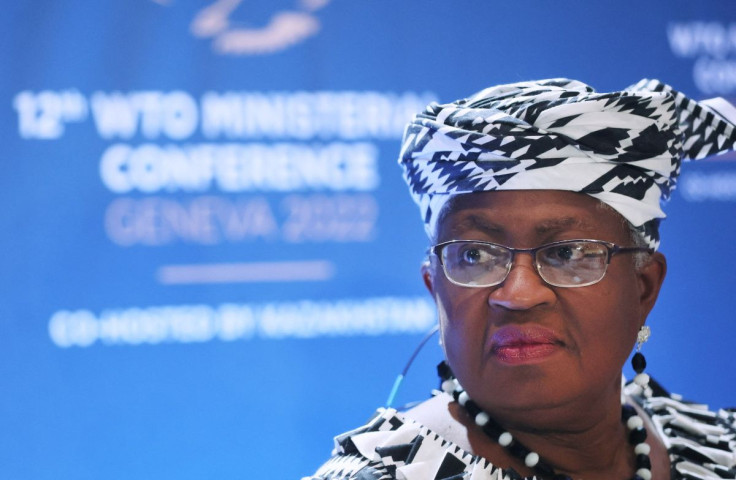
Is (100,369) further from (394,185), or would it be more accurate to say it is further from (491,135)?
(491,135)

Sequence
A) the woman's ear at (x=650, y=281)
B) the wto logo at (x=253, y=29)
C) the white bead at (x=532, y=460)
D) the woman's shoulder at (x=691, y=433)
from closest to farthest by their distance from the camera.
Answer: the white bead at (x=532, y=460) → the woman's ear at (x=650, y=281) → the woman's shoulder at (x=691, y=433) → the wto logo at (x=253, y=29)

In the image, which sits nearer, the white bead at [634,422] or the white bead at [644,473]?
the white bead at [644,473]

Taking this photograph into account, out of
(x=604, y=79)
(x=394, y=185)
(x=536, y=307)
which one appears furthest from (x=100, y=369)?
(x=604, y=79)

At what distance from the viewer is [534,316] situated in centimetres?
160

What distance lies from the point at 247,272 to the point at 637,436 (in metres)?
1.14

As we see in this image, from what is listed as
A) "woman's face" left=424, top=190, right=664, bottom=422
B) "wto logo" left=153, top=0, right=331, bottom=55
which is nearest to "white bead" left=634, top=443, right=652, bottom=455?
"woman's face" left=424, top=190, right=664, bottom=422

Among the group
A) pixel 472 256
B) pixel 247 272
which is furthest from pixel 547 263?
pixel 247 272

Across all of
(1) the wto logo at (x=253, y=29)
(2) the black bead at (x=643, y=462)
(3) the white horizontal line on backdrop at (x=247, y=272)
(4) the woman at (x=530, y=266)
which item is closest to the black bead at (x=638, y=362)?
(4) the woman at (x=530, y=266)

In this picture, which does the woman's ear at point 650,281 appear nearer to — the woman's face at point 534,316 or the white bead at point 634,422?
the woman's face at point 534,316

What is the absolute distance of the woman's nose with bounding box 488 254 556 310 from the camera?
159 cm

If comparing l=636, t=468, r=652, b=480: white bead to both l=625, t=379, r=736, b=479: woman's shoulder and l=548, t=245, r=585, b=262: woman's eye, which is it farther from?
l=548, t=245, r=585, b=262: woman's eye

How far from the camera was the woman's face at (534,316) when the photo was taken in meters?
1.61

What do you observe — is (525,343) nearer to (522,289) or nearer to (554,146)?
(522,289)

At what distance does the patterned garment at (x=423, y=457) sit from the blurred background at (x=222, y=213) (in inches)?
31.5
